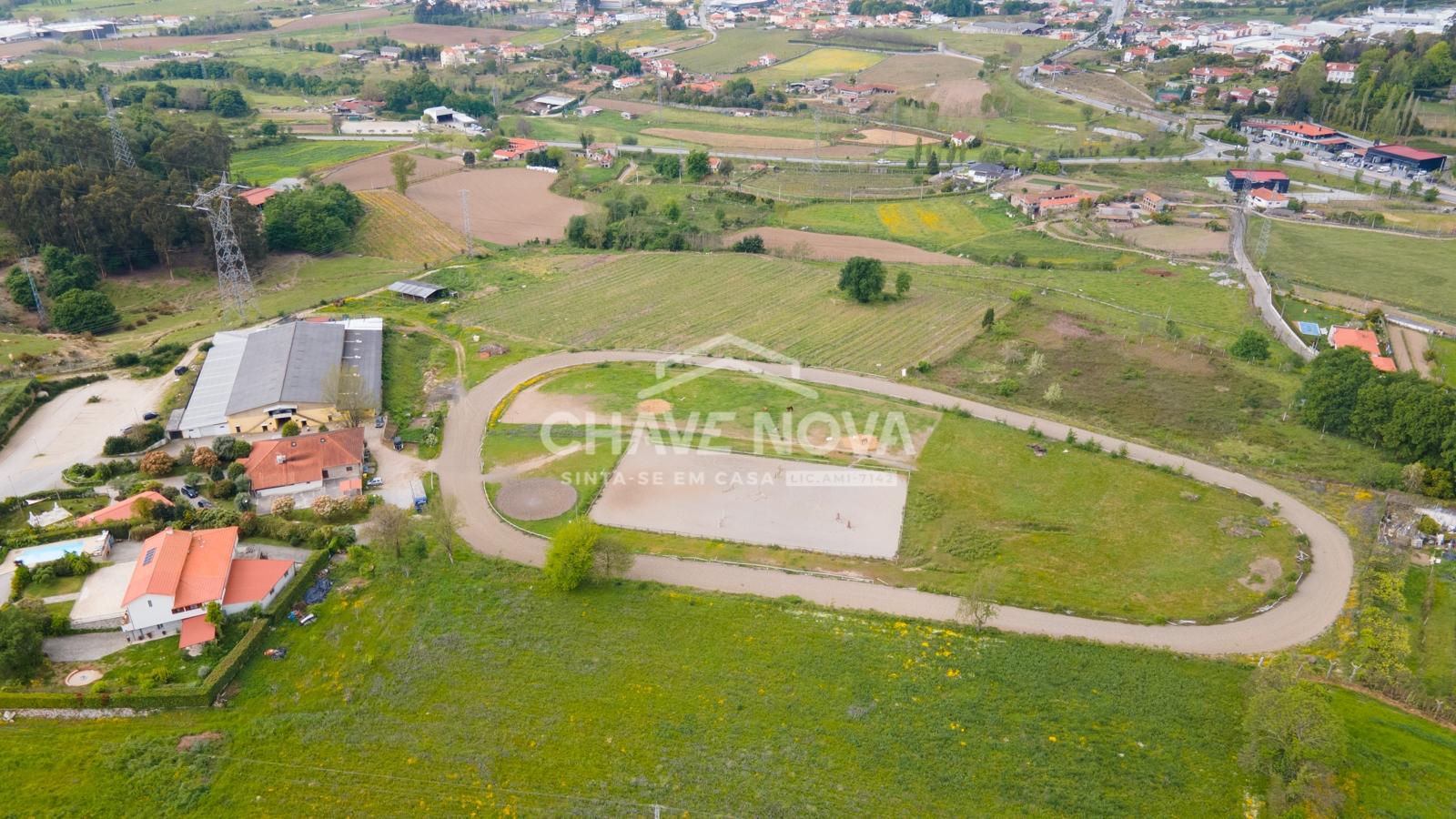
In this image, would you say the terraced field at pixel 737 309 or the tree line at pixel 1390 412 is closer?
the tree line at pixel 1390 412

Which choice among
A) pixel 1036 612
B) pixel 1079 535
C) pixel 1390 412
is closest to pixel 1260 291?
pixel 1390 412

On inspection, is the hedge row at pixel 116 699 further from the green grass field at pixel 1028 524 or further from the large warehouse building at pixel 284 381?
the large warehouse building at pixel 284 381

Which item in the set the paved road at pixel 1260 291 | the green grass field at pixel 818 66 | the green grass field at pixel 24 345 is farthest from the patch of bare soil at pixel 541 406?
the green grass field at pixel 818 66

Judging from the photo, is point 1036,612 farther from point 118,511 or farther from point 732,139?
point 732,139

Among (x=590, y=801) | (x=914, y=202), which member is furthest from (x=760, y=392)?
(x=914, y=202)

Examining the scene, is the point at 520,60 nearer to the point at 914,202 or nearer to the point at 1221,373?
the point at 914,202

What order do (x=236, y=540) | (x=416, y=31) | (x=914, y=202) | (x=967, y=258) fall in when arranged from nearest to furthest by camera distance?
(x=236, y=540), (x=967, y=258), (x=914, y=202), (x=416, y=31)

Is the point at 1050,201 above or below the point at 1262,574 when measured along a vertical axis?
above
